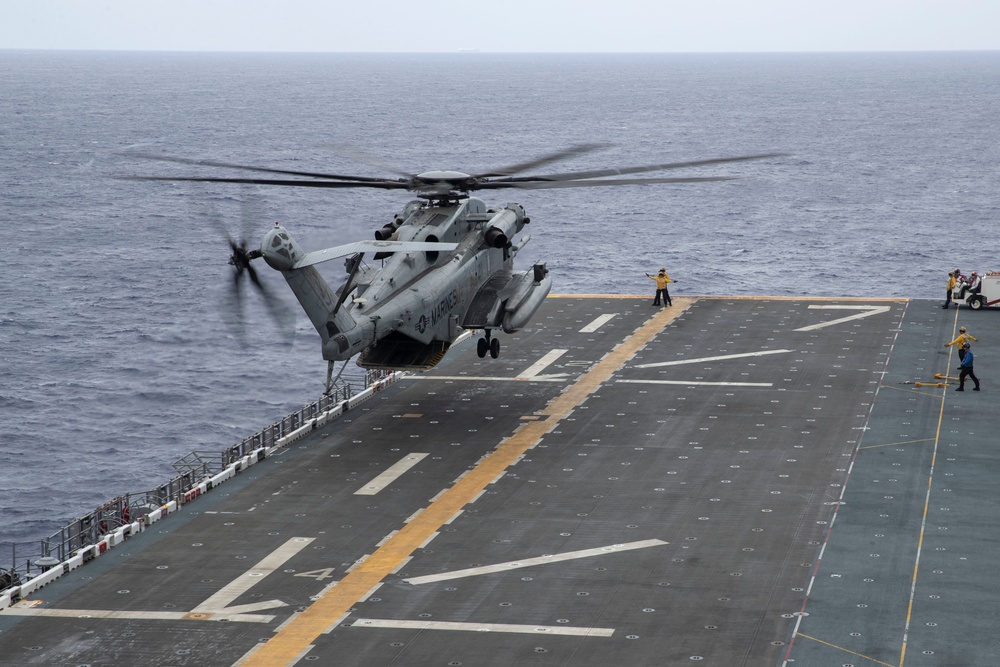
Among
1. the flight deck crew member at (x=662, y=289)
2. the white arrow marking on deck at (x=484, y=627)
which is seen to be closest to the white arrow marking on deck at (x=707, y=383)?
the flight deck crew member at (x=662, y=289)

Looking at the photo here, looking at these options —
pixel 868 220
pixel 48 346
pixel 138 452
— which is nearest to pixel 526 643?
pixel 138 452

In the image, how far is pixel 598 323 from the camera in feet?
208

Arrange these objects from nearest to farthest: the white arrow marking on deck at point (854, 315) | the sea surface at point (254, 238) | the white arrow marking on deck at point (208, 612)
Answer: the white arrow marking on deck at point (208, 612) → the sea surface at point (254, 238) → the white arrow marking on deck at point (854, 315)

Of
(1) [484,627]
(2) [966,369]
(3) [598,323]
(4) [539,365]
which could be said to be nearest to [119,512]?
(1) [484,627]

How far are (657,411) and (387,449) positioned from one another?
34.1 ft

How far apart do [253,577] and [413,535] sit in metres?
4.73

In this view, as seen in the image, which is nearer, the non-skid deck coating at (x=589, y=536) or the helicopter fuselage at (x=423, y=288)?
the non-skid deck coating at (x=589, y=536)

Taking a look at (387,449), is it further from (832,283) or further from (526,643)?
(832,283)

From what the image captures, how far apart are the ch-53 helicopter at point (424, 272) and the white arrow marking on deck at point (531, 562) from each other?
9.14 meters

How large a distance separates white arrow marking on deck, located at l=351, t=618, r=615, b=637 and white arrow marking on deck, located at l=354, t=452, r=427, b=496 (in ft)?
31.4

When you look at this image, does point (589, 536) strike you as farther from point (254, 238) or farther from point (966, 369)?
point (254, 238)

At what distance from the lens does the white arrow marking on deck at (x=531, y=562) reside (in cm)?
3212

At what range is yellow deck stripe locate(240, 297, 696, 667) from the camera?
28.5 metres

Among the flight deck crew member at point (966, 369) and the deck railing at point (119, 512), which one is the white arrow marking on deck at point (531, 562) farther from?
the flight deck crew member at point (966, 369)
